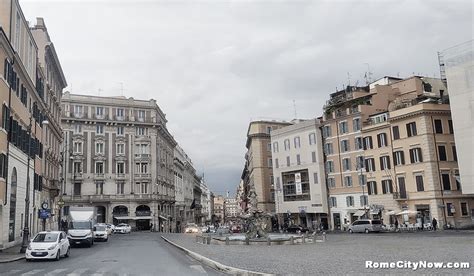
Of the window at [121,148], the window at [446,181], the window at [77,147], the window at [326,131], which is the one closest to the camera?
the window at [446,181]

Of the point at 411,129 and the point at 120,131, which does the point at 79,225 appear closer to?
the point at 411,129

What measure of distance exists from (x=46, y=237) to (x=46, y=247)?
1.34 metres

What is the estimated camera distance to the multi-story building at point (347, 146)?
61312mm

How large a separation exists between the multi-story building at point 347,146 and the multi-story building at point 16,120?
40.2m

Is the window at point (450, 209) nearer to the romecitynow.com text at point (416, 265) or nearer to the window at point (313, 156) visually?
the window at point (313, 156)

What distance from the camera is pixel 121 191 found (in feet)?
273

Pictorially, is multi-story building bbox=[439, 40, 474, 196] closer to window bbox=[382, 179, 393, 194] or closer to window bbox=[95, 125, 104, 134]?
window bbox=[382, 179, 393, 194]

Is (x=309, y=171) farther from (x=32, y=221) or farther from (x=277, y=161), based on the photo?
(x=32, y=221)

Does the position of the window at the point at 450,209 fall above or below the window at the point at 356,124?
below

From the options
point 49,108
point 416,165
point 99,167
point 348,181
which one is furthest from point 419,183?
point 99,167

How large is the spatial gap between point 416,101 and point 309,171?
20882mm

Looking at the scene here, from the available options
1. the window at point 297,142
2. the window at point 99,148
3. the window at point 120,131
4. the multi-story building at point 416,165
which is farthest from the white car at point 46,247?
the window at point 120,131

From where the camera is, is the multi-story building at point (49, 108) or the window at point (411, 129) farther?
the window at point (411, 129)

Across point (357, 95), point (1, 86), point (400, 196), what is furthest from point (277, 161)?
point (1, 86)
